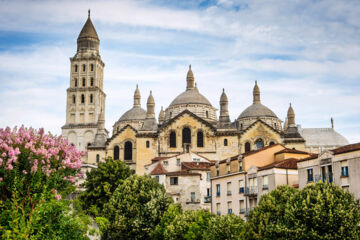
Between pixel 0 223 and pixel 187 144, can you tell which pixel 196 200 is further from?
pixel 0 223

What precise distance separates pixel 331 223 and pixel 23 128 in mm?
16602

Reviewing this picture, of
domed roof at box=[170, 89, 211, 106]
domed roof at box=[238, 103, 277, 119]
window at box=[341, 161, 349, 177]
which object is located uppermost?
domed roof at box=[170, 89, 211, 106]

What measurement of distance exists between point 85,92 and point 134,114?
545 inches

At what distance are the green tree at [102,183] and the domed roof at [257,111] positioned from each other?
40844 mm

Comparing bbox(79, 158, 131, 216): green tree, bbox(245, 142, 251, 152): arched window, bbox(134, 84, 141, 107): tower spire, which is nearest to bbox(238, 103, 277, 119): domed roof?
bbox(245, 142, 251, 152): arched window

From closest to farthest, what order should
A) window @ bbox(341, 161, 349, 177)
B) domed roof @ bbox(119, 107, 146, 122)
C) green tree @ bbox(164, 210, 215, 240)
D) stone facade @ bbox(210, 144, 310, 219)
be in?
window @ bbox(341, 161, 349, 177) → green tree @ bbox(164, 210, 215, 240) → stone facade @ bbox(210, 144, 310, 219) → domed roof @ bbox(119, 107, 146, 122)

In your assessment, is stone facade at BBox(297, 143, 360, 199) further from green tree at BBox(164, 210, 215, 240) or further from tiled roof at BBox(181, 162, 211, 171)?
tiled roof at BBox(181, 162, 211, 171)

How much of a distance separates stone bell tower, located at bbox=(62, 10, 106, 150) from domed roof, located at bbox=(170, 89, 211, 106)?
2127 centimetres

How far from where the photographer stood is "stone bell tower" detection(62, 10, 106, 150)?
328 feet

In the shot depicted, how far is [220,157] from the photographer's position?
72875 millimetres

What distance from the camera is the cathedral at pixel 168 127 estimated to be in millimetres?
74312

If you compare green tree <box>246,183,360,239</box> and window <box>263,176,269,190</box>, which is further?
window <box>263,176,269,190</box>

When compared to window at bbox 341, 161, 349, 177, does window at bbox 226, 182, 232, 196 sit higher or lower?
lower

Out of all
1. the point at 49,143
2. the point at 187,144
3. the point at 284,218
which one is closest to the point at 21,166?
the point at 49,143
